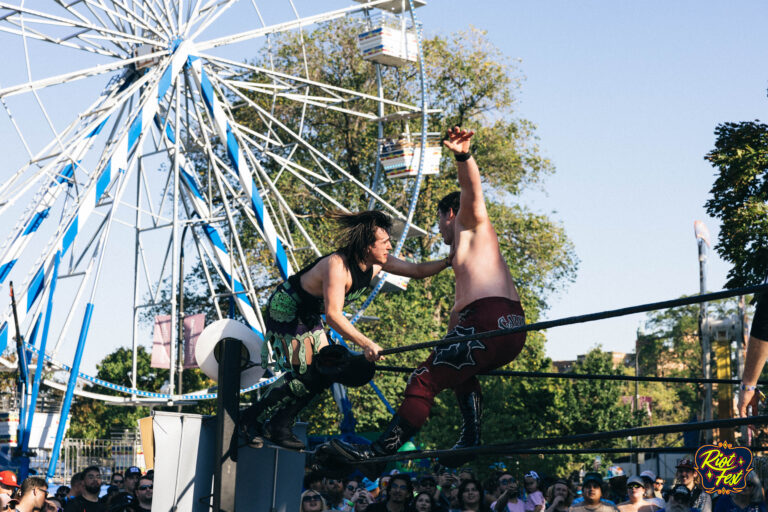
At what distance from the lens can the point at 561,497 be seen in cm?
864

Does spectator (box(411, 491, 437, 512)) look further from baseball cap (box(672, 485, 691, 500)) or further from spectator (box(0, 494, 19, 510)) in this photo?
spectator (box(0, 494, 19, 510))

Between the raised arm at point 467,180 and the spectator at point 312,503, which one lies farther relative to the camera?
the spectator at point 312,503

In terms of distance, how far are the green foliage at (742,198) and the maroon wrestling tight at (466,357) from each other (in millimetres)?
→ 14288

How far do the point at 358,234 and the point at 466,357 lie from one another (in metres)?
0.80

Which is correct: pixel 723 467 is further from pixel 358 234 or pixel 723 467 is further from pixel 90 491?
pixel 90 491

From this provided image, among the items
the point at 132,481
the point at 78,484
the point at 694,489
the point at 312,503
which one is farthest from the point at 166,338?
the point at 694,489

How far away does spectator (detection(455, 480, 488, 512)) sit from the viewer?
27.2 feet

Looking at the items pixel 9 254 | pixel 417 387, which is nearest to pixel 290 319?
pixel 417 387

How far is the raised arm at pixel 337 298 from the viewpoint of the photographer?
4359 millimetres

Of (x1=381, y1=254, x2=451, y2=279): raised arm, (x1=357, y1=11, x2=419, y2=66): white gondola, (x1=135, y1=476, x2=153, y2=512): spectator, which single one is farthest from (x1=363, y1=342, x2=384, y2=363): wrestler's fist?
(x1=357, y1=11, x2=419, y2=66): white gondola

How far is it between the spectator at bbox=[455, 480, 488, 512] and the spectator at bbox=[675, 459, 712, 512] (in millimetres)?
1758

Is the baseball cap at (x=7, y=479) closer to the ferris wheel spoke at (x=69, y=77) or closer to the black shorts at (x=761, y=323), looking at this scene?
the black shorts at (x=761, y=323)

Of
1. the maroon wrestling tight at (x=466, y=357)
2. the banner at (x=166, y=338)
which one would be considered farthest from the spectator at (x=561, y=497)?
the banner at (x=166, y=338)

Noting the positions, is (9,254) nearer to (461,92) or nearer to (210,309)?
(210,309)
